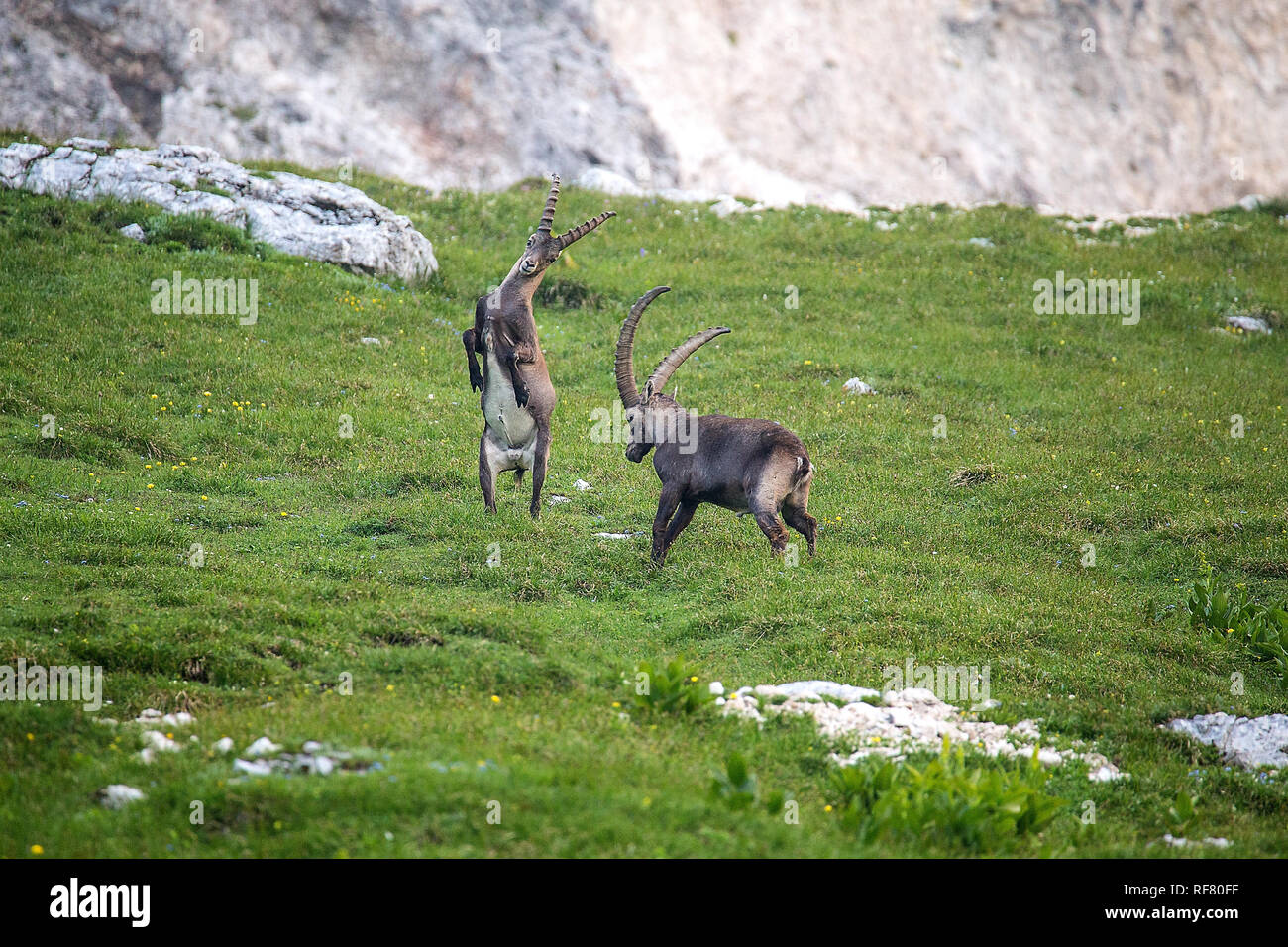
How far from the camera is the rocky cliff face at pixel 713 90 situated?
131ft

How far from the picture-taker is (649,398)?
14.2 m

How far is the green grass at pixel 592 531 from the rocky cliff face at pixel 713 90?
15.9 metres

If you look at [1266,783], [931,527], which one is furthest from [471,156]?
[1266,783]

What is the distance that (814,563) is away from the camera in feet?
45.4

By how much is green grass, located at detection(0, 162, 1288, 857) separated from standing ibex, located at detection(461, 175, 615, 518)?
34.5 inches

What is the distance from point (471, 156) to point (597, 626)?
35.7m

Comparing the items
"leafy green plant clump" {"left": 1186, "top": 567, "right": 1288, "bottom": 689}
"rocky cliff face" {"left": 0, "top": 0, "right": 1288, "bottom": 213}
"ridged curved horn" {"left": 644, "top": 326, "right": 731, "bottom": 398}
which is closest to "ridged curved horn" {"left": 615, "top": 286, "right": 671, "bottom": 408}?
"ridged curved horn" {"left": 644, "top": 326, "right": 731, "bottom": 398}

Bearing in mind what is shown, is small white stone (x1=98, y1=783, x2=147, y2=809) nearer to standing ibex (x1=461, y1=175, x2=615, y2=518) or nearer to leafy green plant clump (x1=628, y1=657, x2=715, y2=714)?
leafy green plant clump (x1=628, y1=657, x2=715, y2=714)

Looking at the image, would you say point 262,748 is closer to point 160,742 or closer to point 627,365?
point 160,742

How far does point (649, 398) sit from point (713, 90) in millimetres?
35909

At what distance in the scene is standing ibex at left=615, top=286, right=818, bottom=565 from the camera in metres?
13.1

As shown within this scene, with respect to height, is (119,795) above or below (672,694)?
below

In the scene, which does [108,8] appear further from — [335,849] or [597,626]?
[335,849]

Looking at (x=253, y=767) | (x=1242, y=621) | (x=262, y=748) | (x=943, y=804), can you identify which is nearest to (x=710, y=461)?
(x=1242, y=621)
